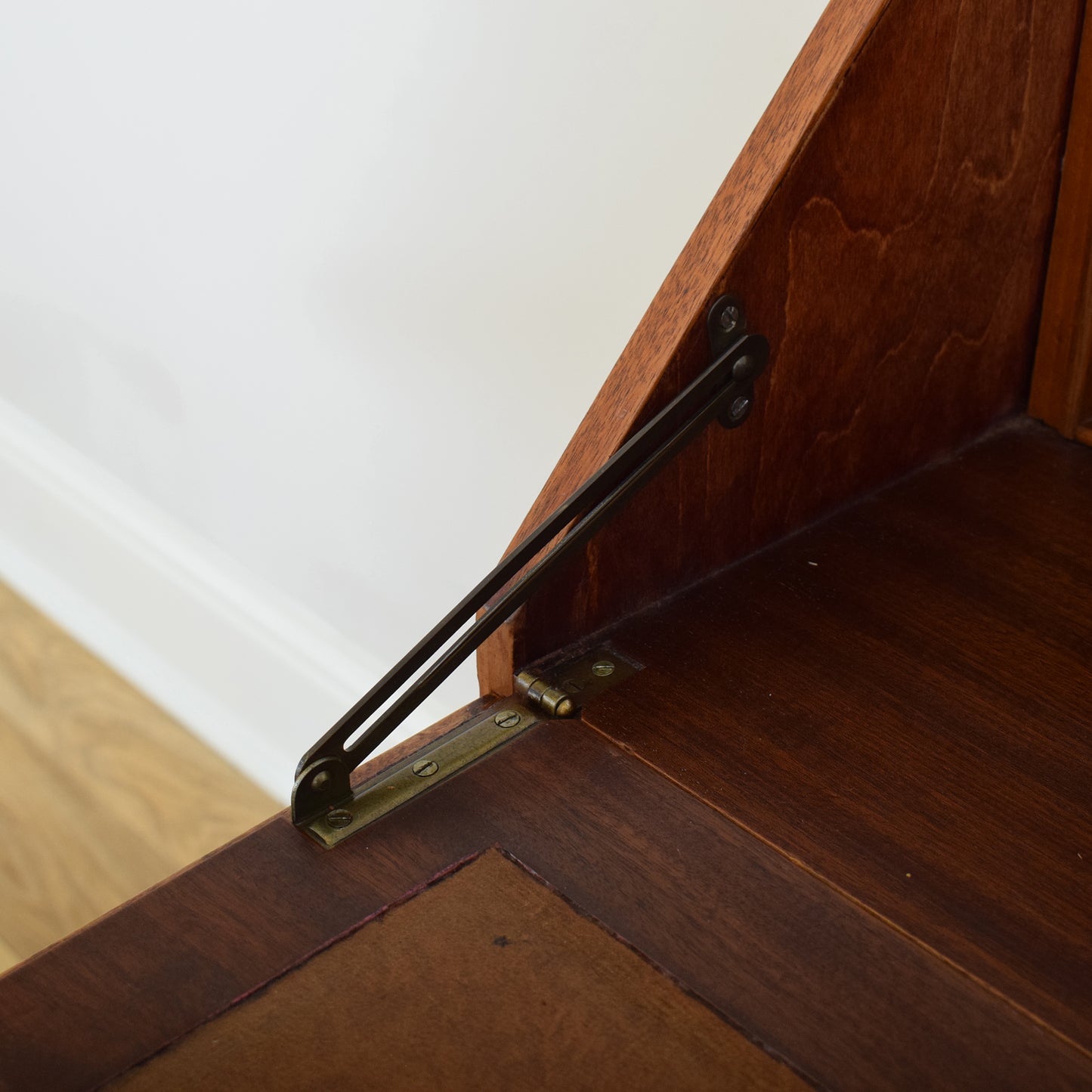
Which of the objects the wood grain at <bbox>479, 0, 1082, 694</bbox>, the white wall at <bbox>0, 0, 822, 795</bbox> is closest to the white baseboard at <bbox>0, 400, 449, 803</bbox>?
the white wall at <bbox>0, 0, 822, 795</bbox>

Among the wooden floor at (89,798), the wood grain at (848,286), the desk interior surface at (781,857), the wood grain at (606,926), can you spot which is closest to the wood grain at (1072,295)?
the wood grain at (848,286)

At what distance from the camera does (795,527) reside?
68 cm

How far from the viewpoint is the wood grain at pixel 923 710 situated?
18.4 inches

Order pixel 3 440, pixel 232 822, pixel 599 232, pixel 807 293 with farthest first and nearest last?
pixel 3 440, pixel 232 822, pixel 599 232, pixel 807 293

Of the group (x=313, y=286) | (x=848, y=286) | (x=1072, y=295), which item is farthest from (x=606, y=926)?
(x=313, y=286)

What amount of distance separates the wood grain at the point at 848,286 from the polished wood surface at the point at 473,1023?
148 mm

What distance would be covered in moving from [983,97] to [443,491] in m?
0.66

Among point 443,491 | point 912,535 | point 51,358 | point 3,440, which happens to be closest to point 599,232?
point 443,491

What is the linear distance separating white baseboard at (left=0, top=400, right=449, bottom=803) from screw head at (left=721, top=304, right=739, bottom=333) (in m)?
0.80

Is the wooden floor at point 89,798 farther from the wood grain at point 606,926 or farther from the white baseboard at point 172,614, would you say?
the wood grain at point 606,926

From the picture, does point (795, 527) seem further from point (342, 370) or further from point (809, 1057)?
point (342, 370)

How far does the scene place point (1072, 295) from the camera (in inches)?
27.8

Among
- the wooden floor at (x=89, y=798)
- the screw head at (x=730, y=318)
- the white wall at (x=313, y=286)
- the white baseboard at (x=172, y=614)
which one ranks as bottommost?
the wooden floor at (x=89, y=798)

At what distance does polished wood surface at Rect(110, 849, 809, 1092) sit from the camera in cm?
41
